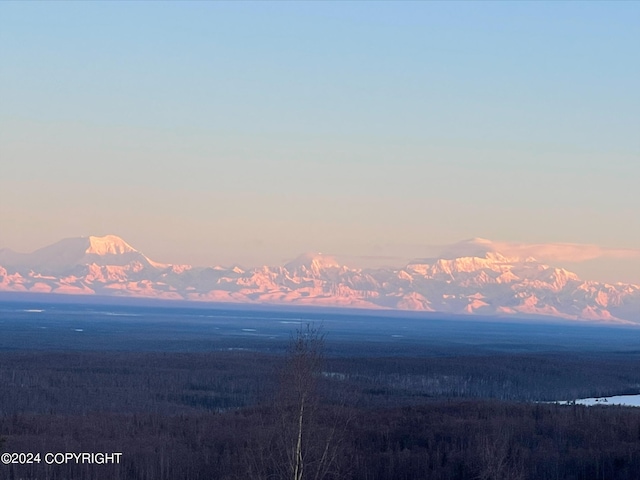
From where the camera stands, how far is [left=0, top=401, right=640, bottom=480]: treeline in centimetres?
4728

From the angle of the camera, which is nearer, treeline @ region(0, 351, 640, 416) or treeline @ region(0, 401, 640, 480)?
treeline @ region(0, 401, 640, 480)

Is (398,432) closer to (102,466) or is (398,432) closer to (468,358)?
(102,466)

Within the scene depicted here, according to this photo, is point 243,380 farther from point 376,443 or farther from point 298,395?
point 298,395

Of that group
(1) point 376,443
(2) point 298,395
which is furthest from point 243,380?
(2) point 298,395

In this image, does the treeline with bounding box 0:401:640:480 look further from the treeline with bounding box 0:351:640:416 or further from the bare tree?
the treeline with bounding box 0:351:640:416

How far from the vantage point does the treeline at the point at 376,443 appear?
47281mm

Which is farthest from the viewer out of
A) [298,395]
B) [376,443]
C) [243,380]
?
[243,380]

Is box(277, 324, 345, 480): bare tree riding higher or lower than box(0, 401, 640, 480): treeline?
higher

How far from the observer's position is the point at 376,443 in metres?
53.5

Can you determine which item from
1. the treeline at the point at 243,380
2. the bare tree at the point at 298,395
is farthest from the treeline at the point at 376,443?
the treeline at the point at 243,380

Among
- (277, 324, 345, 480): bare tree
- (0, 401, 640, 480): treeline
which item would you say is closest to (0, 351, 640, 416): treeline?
(0, 401, 640, 480): treeline

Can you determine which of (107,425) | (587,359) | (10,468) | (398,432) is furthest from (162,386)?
(587,359)

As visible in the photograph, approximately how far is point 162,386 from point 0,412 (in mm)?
20128

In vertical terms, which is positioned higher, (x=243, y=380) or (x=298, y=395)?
(x=298, y=395)
